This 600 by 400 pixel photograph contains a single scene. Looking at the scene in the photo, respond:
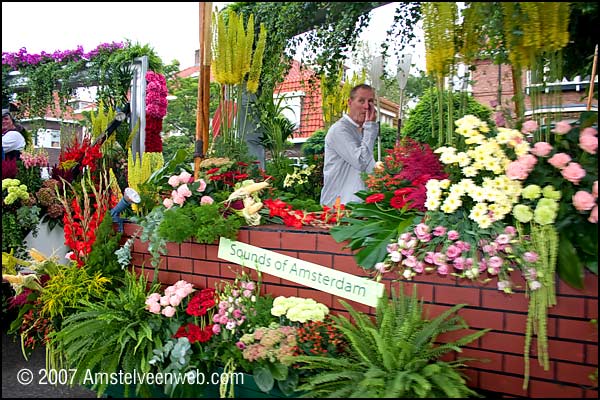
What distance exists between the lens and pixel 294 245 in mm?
2959

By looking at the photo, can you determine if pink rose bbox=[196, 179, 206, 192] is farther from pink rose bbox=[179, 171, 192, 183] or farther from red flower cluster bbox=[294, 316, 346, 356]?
red flower cluster bbox=[294, 316, 346, 356]

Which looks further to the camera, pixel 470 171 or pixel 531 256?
pixel 470 171

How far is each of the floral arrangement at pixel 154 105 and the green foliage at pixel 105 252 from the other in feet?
8.05

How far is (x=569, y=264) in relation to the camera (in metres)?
2.13

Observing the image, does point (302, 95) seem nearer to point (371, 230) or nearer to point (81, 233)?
point (81, 233)

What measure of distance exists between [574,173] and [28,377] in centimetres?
338

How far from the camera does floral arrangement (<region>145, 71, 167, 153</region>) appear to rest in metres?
5.98

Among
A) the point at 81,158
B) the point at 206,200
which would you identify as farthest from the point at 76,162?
the point at 206,200

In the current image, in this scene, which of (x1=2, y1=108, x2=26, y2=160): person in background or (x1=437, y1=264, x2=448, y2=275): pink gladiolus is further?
(x1=2, y1=108, x2=26, y2=160): person in background

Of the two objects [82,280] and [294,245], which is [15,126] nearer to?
[82,280]

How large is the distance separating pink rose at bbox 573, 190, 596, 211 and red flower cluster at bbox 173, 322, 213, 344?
6.25 ft

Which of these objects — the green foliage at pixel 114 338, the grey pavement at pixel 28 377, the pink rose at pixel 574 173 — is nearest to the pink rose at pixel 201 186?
the green foliage at pixel 114 338

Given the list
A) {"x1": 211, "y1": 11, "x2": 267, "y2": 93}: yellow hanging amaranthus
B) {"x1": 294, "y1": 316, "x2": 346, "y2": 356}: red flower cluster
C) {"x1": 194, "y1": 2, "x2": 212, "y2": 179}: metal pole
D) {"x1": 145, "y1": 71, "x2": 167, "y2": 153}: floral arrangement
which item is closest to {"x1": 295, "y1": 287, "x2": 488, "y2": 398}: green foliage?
{"x1": 294, "y1": 316, "x2": 346, "y2": 356}: red flower cluster

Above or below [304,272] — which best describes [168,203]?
above
